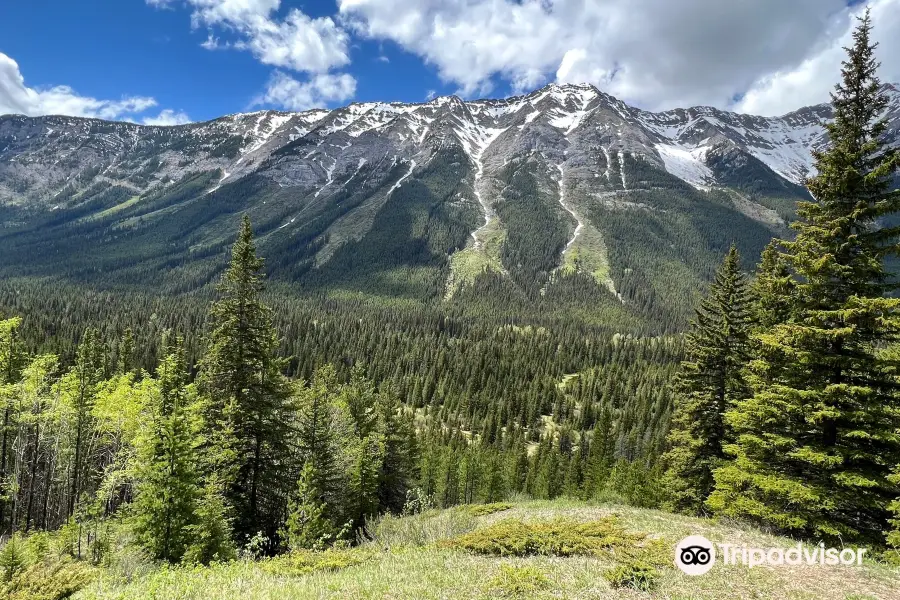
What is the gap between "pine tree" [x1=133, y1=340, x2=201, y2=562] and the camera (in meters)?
18.2

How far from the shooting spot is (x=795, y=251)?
623 inches

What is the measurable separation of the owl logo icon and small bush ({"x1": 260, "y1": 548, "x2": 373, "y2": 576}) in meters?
8.78

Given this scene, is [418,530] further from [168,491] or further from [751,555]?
[168,491]

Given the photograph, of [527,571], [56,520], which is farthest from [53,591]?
[56,520]

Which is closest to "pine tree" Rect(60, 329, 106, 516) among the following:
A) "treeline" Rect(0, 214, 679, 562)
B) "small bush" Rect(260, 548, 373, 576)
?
"treeline" Rect(0, 214, 679, 562)

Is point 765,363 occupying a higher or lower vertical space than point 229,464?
higher

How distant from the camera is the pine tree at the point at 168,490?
1825 centimetres

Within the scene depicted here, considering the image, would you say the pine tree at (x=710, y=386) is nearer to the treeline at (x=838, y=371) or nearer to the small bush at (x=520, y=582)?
the treeline at (x=838, y=371)

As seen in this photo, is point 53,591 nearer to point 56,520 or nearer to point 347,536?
point 347,536

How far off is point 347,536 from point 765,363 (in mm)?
30256

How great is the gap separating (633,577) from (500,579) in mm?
2914

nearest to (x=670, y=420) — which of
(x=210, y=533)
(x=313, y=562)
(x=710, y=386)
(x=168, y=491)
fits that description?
(x=710, y=386)

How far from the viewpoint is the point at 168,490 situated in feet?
60.4

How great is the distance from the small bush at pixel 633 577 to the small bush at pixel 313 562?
731 cm
